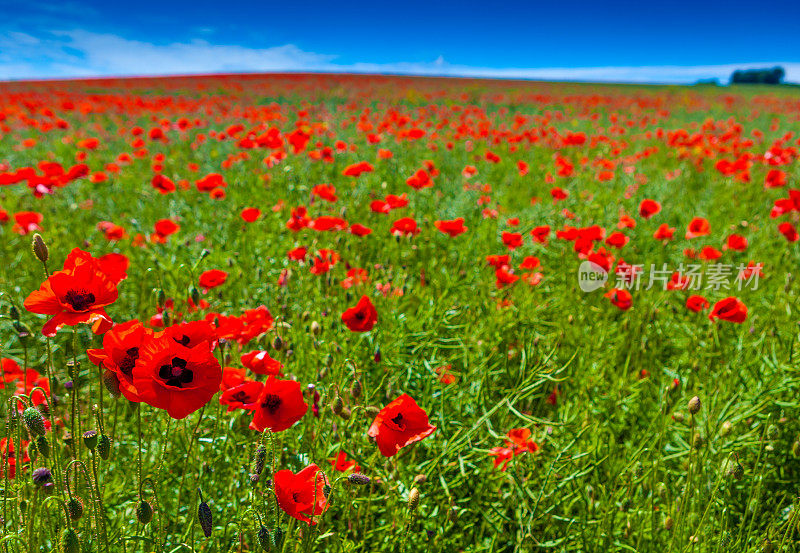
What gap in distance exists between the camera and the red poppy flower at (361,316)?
1.41 meters

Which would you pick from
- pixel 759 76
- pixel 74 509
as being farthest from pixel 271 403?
pixel 759 76

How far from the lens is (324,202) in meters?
3.59

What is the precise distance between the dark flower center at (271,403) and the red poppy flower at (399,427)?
21 centimetres

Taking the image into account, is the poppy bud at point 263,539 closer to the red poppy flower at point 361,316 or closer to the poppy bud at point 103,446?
the poppy bud at point 103,446

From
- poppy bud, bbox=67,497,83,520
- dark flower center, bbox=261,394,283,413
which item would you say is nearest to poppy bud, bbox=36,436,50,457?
poppy bud, bbox=67,497,83,520

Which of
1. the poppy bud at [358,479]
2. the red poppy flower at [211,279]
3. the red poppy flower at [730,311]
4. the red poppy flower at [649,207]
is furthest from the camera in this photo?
the red poppy flower at [649,207]

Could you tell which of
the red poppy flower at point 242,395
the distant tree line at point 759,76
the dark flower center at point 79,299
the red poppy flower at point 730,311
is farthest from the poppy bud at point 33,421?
the distant tree line at point 759,76

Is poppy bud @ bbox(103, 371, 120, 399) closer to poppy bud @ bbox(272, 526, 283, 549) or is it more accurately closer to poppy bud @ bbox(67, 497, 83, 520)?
poppy bud @ bbox(67, 497, 83, 520)

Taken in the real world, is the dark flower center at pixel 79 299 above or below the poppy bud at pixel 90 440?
above

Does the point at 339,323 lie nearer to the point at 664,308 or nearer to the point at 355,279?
the point at 355,279

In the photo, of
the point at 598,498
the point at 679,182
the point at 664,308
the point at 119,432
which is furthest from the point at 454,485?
the point at 679,182

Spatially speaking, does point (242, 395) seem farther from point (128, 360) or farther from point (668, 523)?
point (668, 523)

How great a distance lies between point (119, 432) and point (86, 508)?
1.93ft

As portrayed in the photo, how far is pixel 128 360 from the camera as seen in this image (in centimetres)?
98
